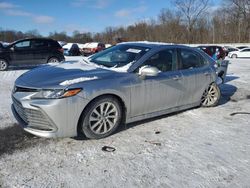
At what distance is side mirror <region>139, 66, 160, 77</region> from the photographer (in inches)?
177

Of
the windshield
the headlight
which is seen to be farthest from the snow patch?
the windshield

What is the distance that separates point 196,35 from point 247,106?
61.5m

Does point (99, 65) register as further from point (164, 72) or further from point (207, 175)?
point (207, 175)

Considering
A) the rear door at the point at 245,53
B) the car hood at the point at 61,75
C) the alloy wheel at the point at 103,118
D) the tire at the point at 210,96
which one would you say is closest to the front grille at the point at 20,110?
the car hood at the point at 61,75

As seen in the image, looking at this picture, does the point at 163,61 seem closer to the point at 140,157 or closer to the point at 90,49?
the point at 140,157

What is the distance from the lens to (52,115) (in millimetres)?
3766

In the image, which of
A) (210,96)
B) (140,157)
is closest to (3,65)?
(210,96)

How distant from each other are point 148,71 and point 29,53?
10607 mm

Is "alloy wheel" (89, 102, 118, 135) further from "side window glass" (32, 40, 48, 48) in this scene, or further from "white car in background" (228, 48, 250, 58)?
"white car in background" (228, 48, 250, 58)

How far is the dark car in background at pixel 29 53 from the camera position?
520 inches

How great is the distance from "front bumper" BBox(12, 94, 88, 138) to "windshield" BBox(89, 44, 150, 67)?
1.24 m

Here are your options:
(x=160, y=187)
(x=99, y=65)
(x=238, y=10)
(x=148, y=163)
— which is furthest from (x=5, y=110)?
(x=238, y=10)

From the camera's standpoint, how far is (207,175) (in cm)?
333

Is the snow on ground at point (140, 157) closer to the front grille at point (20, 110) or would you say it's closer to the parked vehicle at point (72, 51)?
the front grille at point (20, 110)
